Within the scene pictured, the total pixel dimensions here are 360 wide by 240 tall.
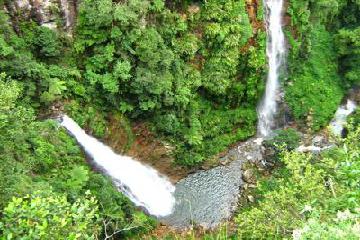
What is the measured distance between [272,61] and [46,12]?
12.1m

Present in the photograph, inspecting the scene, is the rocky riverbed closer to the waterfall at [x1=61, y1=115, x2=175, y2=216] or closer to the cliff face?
the waterfall at [x1=61, y1=115, x2=175, y2=216]

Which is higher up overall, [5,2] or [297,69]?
[5,2]

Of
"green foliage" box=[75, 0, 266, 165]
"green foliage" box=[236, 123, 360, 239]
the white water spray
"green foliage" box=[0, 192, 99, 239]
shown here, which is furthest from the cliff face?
the white water spray

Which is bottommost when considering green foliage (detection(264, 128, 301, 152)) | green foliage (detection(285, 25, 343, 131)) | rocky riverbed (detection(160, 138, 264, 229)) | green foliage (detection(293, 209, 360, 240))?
rocky riverbed (detection(160, 138, 264, 229))

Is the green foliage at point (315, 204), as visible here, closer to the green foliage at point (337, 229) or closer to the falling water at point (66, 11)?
the green foliage at point (337, 229)

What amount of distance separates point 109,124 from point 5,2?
20.2 feet

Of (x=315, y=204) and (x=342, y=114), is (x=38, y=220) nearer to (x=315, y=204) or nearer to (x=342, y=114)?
(x=315, y=204)

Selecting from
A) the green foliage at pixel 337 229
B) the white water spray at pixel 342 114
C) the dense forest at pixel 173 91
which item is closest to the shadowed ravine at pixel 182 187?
the dense forest at pixel 173 91

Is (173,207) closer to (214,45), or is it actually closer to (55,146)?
(55,146)

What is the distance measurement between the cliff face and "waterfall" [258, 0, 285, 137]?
34.6 feet

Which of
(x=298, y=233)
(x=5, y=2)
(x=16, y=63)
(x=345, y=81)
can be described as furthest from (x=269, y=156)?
(x=298, y=233)

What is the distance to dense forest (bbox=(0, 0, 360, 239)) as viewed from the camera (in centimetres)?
1202

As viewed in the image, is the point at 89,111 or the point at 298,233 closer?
the point at 298,233

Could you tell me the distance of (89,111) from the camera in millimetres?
17281
